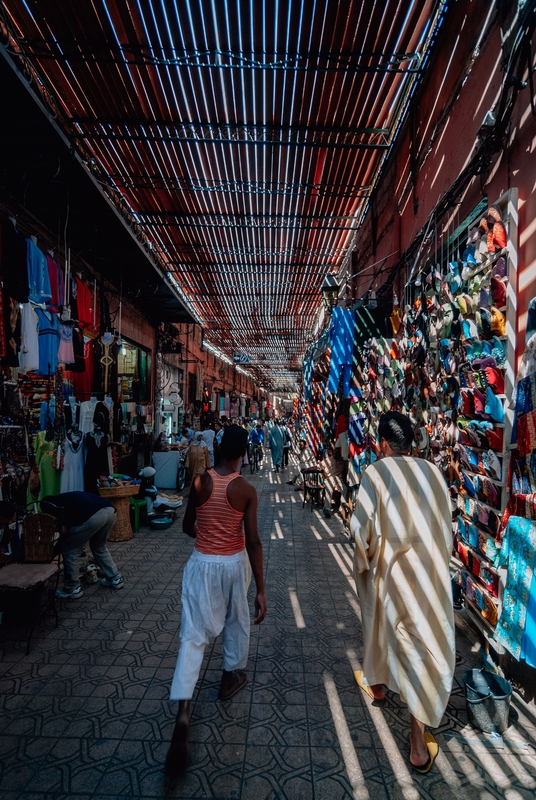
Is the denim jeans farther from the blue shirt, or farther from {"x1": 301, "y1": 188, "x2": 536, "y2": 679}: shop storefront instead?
the blue shirt

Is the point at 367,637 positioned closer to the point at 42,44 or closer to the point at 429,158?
the point at 429,158

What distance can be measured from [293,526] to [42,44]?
7425mm

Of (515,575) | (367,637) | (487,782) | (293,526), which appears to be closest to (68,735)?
(367,637)

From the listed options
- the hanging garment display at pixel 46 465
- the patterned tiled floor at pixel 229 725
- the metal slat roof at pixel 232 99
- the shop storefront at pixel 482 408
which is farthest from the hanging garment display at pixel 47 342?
the shop storefront at pixel 482 408

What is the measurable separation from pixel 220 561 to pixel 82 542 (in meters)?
2.61

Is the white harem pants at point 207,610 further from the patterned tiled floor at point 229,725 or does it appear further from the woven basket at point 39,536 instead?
the woven basket at point 39,536

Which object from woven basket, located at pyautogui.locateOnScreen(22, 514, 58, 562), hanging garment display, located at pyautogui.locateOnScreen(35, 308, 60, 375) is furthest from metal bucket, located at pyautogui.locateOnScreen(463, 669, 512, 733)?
hanging garment display, located at pyautogui.locateOnScreen(35, 308, 60, 375)

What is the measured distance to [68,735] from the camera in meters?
2.64

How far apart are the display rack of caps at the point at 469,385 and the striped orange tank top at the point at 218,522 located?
77.2 inches

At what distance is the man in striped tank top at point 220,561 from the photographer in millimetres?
2646

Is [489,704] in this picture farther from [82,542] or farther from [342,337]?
[342,337]

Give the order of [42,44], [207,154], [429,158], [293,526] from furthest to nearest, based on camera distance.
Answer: [293,526] < [207,154] < [429,158] < [42,44]

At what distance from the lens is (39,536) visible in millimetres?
4375

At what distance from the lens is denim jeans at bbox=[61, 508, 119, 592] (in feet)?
15.1
